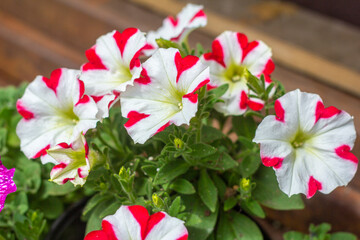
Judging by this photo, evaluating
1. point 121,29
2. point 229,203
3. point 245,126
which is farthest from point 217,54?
point 121,29

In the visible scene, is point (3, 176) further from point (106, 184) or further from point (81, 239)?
point (81, 239)

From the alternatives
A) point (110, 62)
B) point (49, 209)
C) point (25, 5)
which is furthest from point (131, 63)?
point (25, 5)

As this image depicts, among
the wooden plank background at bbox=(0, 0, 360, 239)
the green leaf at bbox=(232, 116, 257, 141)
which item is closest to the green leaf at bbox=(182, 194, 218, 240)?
the green leaf at bbox=(232, 116, 257, 141)

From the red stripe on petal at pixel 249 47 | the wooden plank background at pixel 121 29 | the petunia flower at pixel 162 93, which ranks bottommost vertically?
the wooden plank background at pixel 121 29

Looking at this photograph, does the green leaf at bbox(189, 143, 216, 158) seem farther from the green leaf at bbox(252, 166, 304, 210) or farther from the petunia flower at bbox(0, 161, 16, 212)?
the petunia flower at bbox(0, 161, 16, 212)

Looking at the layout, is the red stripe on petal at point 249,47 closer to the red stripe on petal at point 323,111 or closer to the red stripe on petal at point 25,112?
the red stripe on petal at point 323,111

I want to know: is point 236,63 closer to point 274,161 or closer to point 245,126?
point 245,126

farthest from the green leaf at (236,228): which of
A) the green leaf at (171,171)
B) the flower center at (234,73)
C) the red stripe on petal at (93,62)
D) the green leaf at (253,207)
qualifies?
the red stripe on petal at (93,62)
